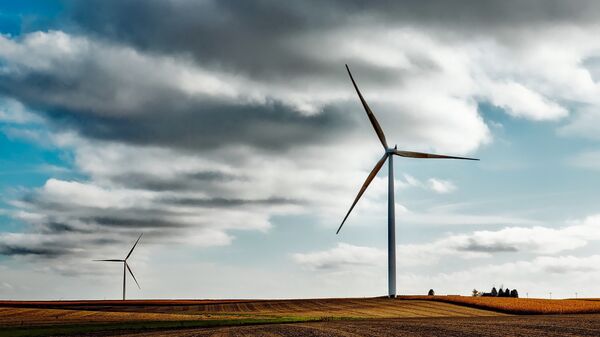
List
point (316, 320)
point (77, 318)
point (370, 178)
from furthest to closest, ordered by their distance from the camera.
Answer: point (370, 178), point (77, 318), point (316, 320)

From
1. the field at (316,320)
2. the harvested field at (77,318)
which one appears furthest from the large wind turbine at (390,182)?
the harvested field at (77,318)

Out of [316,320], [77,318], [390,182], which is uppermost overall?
[390,182]

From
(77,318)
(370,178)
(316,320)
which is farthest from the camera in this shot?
(370,178)

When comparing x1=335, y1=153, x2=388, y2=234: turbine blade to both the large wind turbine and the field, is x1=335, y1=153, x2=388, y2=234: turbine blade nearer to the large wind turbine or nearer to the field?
the large wind turbine

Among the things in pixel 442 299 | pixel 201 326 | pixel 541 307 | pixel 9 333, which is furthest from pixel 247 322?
pixel 442 299

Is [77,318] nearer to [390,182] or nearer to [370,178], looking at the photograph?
[370,178]

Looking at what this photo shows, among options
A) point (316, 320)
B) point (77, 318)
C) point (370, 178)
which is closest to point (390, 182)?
point (370, 178)

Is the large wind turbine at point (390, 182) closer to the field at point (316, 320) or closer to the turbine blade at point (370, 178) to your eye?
the turbine blade at point (370, 178)

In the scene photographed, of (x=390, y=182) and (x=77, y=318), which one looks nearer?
(x=77, y=318)

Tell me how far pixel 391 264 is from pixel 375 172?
12180 millimetres

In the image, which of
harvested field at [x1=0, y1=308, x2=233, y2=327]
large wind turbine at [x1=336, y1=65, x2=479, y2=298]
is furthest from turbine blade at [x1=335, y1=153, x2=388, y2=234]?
harvested field at [x1=0, y1=308, x2=233, y2=327]

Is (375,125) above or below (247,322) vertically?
above

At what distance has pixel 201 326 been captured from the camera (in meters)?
53.1

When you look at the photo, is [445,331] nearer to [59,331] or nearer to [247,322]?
[247,322]
